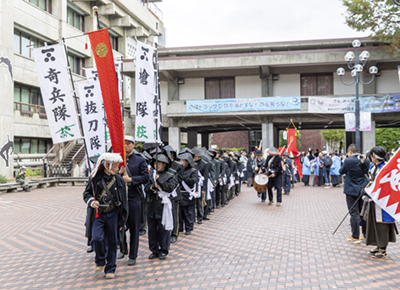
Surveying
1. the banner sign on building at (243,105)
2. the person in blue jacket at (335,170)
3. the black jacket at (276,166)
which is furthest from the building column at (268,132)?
the black jacket at (276,166)

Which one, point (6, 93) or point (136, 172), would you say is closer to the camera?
point (136, 172)

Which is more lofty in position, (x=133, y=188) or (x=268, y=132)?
(x=268, y=132)

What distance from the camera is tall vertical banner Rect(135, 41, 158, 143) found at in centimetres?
764

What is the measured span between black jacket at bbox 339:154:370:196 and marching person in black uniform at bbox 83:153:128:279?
14.7 ft

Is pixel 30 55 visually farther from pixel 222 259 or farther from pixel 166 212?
pixel 222 259

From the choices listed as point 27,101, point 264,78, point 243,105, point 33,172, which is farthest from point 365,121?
point 27,101

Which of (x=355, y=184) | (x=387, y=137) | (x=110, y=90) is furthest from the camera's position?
(x=387, y=137)

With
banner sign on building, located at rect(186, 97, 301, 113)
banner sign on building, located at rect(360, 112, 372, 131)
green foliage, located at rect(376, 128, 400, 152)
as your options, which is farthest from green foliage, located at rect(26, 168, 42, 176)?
green foliage, located at rect(376, 128, 400, 152)

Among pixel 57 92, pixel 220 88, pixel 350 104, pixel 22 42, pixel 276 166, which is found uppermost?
pixel 22 42

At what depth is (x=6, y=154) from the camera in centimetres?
2203

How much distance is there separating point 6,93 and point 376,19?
72.6 ft

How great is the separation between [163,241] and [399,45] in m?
21.4

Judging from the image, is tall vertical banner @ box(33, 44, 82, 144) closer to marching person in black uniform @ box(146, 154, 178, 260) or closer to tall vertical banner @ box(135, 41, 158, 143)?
tall vertical banner @ box(135, 41, 158, 143)

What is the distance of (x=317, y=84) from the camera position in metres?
27.9
